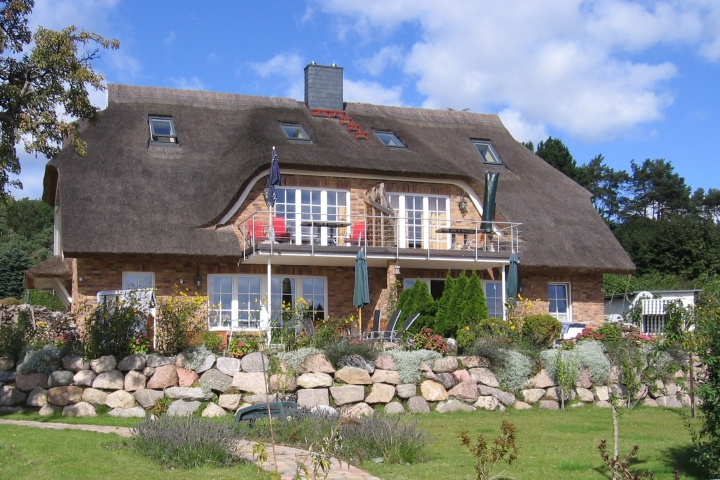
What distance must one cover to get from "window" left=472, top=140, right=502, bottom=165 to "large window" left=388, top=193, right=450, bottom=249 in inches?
139

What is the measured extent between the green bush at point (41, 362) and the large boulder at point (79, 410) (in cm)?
87

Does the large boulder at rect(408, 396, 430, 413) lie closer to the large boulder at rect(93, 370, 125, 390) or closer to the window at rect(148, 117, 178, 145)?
the large boulder at rect(93, 370, 125, 390)

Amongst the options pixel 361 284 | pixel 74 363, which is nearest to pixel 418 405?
pixel 361 284

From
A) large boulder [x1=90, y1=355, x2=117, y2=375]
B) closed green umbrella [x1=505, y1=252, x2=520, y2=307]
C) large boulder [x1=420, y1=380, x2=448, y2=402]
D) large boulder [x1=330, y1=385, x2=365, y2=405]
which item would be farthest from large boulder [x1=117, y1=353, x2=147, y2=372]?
closed green umbrella [x1=505, y1=252, x2=520, y2=307]

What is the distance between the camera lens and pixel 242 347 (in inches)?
611

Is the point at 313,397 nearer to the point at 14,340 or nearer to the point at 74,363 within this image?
the point at 74,363

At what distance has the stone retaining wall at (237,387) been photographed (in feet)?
45.9

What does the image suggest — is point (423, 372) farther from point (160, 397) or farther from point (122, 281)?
point (122, 281)

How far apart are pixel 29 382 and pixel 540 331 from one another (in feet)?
32.6

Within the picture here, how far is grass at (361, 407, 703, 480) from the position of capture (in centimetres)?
934

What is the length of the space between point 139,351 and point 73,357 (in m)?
1.13

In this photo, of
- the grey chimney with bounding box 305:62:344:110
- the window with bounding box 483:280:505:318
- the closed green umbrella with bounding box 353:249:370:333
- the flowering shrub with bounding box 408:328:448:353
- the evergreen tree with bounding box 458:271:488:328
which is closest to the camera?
the flowering shrub with bounding box 408:328:448:353

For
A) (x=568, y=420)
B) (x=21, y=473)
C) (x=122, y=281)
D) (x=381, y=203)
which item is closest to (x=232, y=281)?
(x=122, y=281)

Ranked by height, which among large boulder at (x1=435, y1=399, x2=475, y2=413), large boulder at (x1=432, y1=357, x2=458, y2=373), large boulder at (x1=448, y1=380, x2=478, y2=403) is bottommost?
large boulder at (x1=435, y1=399, x2=475, y2=413)
